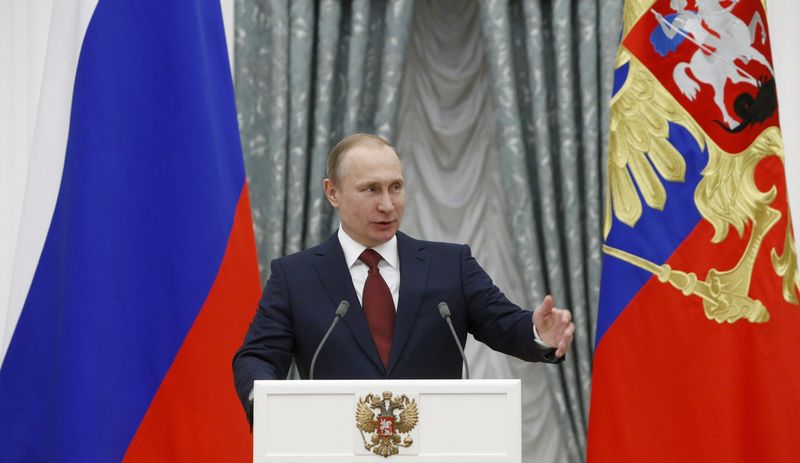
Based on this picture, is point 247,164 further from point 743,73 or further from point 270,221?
point 743,73

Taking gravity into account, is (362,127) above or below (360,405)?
above

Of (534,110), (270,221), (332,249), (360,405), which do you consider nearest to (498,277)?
(534,110)

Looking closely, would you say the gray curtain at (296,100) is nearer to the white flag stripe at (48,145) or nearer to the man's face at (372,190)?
the white flag stripe at (48,145)

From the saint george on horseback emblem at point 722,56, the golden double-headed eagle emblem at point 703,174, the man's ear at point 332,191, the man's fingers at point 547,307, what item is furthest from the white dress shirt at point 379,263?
the saint george on horseback emblem at point 722,56

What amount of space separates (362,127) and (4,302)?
196cm

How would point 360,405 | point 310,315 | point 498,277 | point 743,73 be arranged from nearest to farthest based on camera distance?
point 360,405, point 310,315, point 743,73, point 498,277

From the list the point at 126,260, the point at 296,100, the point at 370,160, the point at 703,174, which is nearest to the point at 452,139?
A: the point at 296,100

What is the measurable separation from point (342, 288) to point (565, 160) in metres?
2.26

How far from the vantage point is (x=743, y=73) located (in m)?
3.59

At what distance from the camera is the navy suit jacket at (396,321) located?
2.61 meters

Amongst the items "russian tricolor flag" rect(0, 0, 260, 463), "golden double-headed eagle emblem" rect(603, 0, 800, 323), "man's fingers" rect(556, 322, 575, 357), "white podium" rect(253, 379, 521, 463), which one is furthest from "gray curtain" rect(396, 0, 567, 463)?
"white podium" rect(253, 379, 521, 463)

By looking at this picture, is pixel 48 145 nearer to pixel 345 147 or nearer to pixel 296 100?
pixel 345 147

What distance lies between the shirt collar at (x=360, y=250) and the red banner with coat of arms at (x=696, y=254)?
1189 mm

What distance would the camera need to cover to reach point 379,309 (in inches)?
106
